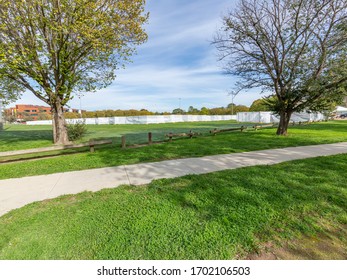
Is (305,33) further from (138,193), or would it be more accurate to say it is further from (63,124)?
(63,124)

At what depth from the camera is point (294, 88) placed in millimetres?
11023

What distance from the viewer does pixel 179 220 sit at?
2742 millimetres

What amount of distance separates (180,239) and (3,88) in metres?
15.7

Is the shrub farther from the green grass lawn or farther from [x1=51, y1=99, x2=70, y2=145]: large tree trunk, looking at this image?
the green grass lawn

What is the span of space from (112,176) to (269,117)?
3497 cm

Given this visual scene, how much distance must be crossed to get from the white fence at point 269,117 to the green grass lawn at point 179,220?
28.2 m

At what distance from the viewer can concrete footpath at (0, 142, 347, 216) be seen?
158 inches

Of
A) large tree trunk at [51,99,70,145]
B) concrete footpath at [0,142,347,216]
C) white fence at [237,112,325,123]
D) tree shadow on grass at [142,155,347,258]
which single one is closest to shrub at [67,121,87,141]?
large tree trunk at [51,99,70,145]

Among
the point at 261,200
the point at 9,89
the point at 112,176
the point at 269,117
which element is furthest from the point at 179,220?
the point at 269,117

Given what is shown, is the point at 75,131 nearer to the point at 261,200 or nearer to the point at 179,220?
the point at 179,220

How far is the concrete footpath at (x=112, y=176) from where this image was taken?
401 cm

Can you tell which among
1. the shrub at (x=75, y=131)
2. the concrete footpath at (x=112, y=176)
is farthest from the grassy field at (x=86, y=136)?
the concrete footpath at (x=112, y=176)

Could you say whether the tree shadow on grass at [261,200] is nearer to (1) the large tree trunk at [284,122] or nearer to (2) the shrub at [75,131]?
(1) the large tree trunk at [284,122]

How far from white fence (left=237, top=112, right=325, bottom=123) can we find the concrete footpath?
25.6 meters
